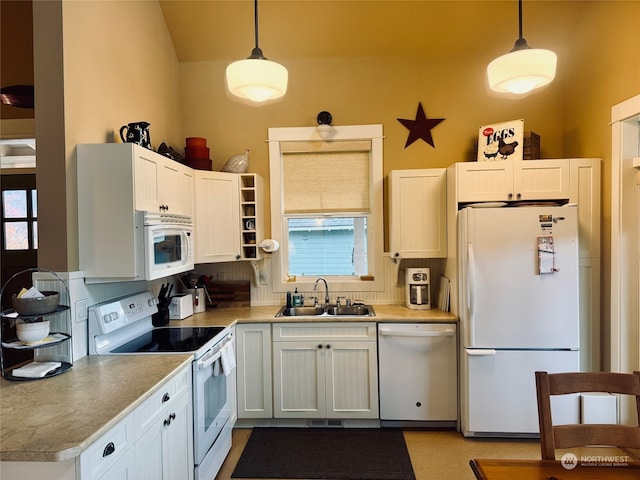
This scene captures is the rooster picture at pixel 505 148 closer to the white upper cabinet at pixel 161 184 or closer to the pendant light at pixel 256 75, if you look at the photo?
the pendant light at pixel 256 75

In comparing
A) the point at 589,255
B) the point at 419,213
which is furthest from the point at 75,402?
the point at 589,255

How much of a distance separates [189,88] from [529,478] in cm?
377

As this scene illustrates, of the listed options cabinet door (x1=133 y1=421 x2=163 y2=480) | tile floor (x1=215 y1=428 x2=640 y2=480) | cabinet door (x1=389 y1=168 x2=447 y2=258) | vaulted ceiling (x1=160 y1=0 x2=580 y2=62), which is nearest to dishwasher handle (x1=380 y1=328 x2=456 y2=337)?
cabinet door (x1=389 y1=168 x2=447 y2=258)

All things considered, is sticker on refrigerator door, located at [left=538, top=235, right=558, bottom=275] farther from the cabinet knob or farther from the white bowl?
the white bowl

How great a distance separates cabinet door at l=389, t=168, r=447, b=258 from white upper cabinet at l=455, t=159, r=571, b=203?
272 mm

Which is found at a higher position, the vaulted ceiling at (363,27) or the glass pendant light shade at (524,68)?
the vaulted ceiling at (363,27)

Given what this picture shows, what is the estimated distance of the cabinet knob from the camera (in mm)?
1345

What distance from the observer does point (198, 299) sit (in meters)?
3.24

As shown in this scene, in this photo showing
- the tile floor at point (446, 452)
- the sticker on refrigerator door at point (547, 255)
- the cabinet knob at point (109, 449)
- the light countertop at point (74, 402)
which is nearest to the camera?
the light countertop at point (74, 402)

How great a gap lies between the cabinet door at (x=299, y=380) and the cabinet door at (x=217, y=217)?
912 mm

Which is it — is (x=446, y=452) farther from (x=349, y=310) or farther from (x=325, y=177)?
(x=325, y=177)

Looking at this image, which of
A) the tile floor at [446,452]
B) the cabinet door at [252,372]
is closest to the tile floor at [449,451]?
the tile floor at [446,452]

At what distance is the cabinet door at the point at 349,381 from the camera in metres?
2.93

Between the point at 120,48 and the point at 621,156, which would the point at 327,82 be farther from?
the point at 621,156
